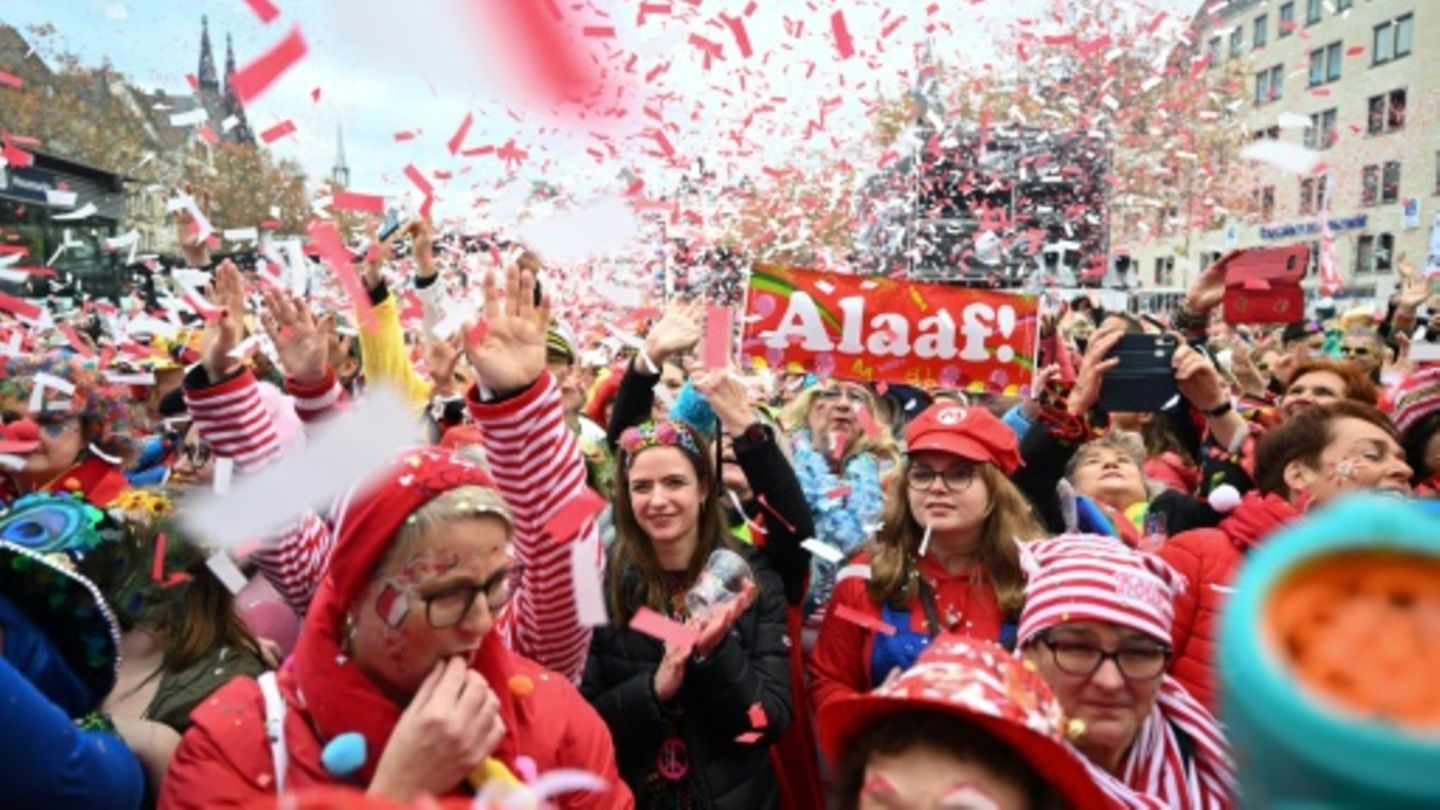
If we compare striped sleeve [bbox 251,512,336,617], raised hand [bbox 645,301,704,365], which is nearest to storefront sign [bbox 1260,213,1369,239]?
raised hand [bbox 645,301,704,365]

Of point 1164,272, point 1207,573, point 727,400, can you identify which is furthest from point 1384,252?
point 727,400

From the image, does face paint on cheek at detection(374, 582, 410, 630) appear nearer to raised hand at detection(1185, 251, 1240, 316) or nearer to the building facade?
raised hand at detection(1185, 251, 1240, 316)

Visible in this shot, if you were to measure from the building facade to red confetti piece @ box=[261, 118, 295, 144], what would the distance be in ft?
113

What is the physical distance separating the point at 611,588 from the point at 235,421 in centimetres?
115

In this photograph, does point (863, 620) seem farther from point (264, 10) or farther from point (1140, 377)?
point (264, 10)

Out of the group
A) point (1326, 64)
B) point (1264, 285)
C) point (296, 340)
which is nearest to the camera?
point (296, 340)

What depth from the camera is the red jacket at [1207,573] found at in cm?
279

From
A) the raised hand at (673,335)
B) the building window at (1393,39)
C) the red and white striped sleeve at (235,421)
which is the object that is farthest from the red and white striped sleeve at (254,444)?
the building window at (1393,39)

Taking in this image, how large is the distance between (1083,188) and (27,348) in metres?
9.97

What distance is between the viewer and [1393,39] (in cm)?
3878

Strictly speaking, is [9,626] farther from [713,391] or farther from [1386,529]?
[1386,529]

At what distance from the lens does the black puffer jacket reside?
289 cm

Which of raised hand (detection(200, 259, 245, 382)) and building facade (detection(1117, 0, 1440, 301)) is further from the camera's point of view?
building facade (detection(1117, 0, 1440, 301))

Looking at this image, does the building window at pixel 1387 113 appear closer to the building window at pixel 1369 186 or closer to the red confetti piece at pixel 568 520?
the building window at pixel 1369 186
